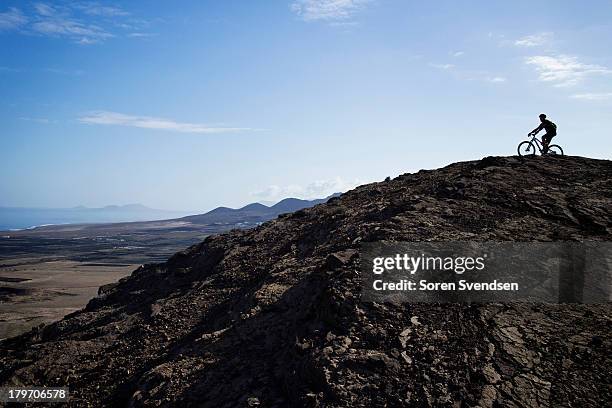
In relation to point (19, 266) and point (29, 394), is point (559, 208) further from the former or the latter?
point (19, 266)

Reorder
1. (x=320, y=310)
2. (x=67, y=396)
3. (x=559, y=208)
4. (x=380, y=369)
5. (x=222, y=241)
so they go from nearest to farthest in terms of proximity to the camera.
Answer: (x=380, y=369)
(x=320, y=310)
(x=67, y=396)
(x=559, y=208)
(x=222, y=241)

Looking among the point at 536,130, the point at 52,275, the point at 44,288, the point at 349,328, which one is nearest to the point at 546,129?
the point at 536,130

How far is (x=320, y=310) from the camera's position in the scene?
9844 mm

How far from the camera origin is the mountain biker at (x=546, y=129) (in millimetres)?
19312

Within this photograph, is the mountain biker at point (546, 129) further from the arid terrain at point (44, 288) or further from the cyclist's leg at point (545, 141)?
the arid terrain at point (44, 288)

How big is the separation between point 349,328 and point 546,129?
16315 mm

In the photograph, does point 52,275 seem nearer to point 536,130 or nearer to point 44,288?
point 44,288

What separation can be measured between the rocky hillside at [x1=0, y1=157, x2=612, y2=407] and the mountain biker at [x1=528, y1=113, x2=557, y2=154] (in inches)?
43.5

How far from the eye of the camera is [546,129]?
1953 centimetres

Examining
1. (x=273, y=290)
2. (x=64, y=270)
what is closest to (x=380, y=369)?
(x=273, y=290)

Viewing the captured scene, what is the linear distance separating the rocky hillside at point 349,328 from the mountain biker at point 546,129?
3.62 ft

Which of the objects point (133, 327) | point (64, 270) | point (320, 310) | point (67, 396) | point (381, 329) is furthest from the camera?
point (64, 270)

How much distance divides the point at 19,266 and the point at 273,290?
10847cm

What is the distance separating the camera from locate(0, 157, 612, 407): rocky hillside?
7758 mm
